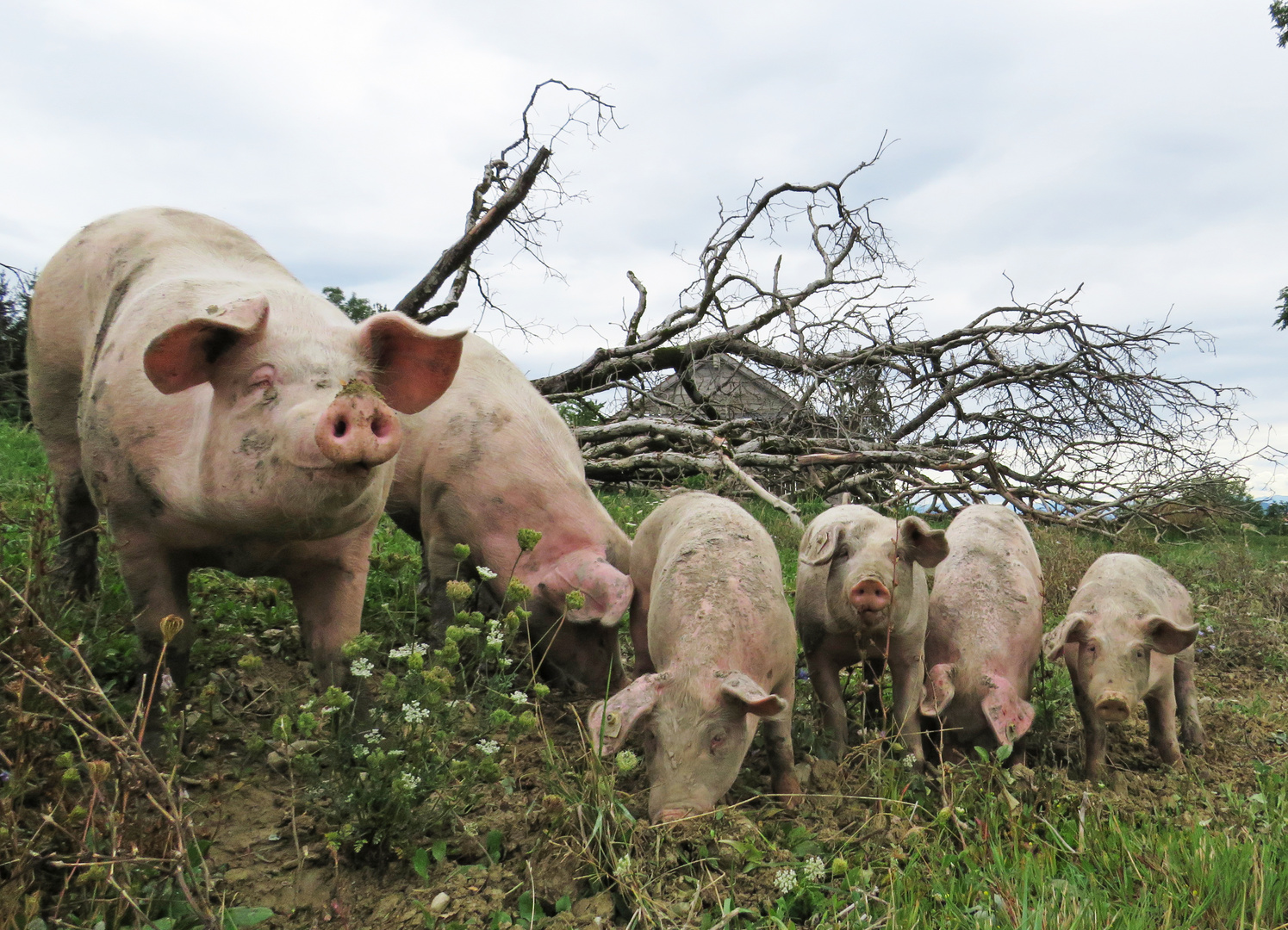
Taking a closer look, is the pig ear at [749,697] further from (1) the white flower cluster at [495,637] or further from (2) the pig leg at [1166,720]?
(2) the pig leg at [1166,720]

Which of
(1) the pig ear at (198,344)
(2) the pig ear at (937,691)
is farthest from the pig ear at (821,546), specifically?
(1) the pig ear at (198,344)

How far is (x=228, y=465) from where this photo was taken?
8.23 feet

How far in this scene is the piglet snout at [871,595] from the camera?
3352mm

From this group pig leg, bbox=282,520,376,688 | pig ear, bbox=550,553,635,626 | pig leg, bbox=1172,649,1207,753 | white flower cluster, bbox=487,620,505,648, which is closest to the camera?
white flower cluster, bbox=487,620,505,648

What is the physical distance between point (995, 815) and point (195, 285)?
3156 mm

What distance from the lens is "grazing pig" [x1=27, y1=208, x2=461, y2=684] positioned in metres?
2.42

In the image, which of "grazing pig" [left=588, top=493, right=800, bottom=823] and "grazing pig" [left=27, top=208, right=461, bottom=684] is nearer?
"grazing pig" [left=27, top=208, right=461, bottom=684]

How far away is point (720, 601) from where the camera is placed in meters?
3.34

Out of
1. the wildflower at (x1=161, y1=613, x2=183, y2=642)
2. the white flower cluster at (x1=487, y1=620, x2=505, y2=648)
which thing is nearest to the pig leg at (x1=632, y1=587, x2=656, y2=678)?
the white flower cluster at (x1=487, y1=620, x2=505, y2=648)

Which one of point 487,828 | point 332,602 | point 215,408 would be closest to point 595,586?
point 332,602

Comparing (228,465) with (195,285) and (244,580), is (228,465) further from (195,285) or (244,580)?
(244,580)

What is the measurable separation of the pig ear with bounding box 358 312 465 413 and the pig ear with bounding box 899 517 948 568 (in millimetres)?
1795

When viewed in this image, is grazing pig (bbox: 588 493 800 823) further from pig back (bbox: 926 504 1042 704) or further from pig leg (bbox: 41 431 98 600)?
pig leg (bbox: 41 431 98 600)

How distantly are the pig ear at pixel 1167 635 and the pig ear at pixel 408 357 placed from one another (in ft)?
9.09
